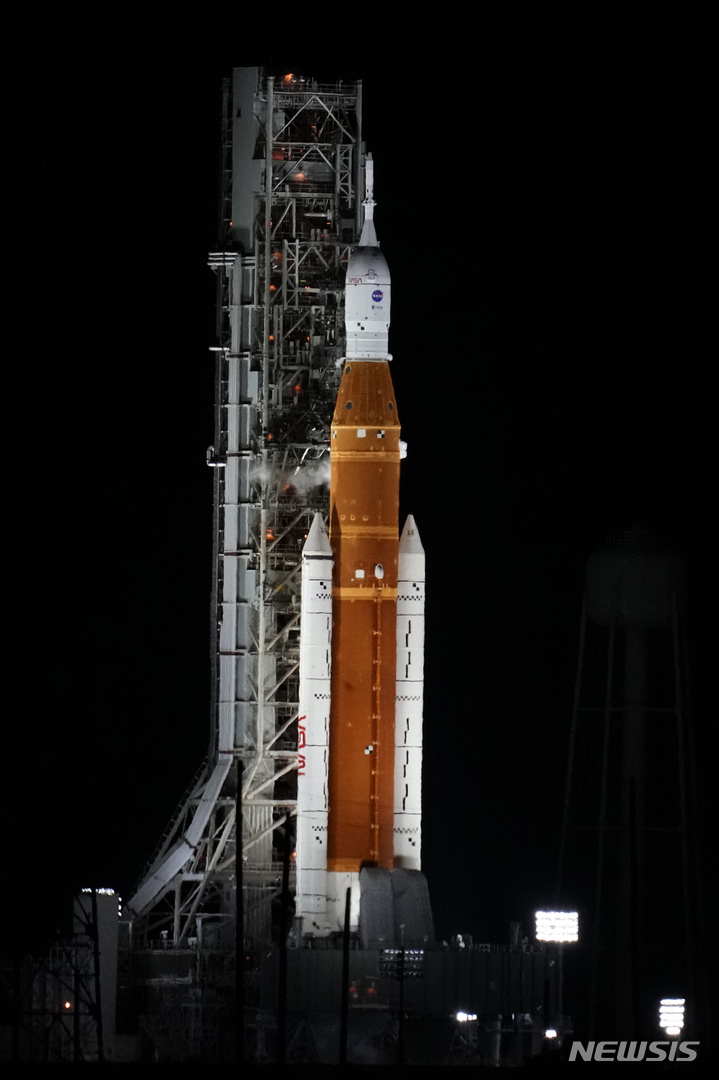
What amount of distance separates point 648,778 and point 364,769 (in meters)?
6.76

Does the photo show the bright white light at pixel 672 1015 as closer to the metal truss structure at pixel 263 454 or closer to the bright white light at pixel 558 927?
the bright white light at pixel 558 927

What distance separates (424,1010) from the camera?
57375 millimetres

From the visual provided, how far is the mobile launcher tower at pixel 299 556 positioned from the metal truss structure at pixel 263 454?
4 centimetres

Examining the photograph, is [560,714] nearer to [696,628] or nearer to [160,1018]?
[696,628]

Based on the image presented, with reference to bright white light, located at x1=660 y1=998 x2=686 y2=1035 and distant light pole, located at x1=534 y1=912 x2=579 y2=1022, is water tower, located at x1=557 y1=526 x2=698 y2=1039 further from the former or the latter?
distant light pole, located at x1=534 y1=912 x2=579 y2=1022

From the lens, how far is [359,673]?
59.3m

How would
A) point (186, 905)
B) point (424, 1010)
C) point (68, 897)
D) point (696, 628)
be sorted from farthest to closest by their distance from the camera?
point (68, 897)
point (696, 628)
point (186, 905)
point (424, 1010)

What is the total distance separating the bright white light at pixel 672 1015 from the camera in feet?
197

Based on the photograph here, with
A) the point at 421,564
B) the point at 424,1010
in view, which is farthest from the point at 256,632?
the point at 424,1010

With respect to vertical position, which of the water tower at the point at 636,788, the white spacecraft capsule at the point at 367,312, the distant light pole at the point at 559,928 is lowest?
the distant light pole at the point at 559,928

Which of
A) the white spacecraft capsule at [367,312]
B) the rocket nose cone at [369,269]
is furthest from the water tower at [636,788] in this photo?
the rocket nose cone at [369,269]

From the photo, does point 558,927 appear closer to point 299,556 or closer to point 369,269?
point 299,556

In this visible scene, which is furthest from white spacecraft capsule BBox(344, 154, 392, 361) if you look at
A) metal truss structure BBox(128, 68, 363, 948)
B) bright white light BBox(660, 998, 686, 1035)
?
bright white light BBox(660, 998, 686, 1035)

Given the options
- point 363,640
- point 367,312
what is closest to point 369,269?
point 367,312
